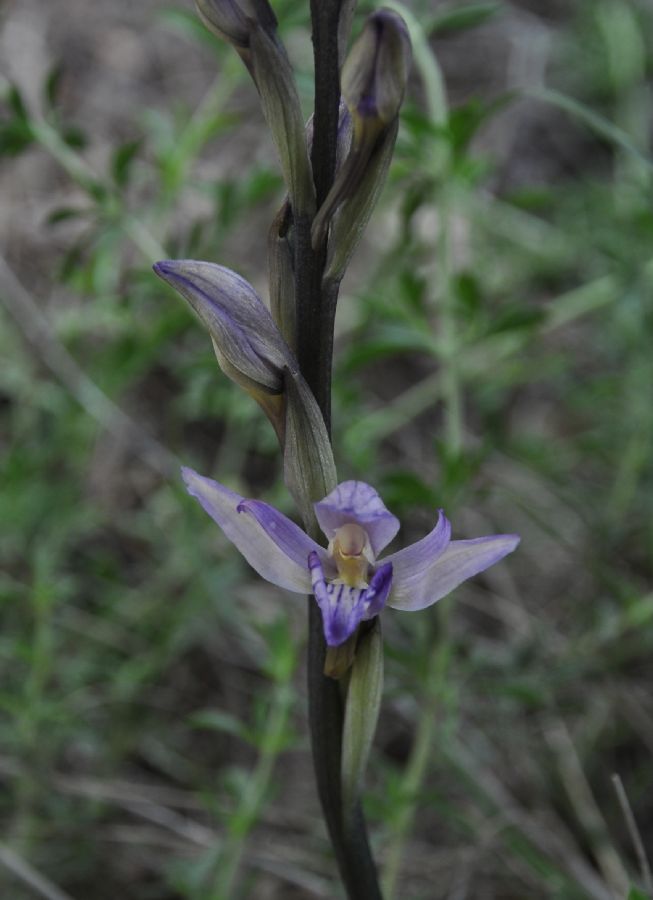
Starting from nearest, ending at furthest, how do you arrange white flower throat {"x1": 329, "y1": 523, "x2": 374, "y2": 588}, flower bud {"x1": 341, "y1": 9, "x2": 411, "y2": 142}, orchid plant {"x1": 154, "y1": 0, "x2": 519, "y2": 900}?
flower bud {"x1": 341, "y1": 9, "x2": 411, "y2": 142}
orchid plant {"x1": 154, "y1": 0, "x2": 519, "y2": 900}
white flower throat {"x1": 329, "y1": 523, "x2": 374, "y2": 588}

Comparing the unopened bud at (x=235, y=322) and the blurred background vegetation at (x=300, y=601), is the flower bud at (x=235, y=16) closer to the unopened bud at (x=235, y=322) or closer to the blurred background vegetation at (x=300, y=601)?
the unopened bud at (x=235, y=322)

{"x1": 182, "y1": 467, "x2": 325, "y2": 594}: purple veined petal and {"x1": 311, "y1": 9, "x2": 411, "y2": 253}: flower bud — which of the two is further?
{"x1": 182, "y1": 467, "x2": 325, "y2": 594}: purple veined petal

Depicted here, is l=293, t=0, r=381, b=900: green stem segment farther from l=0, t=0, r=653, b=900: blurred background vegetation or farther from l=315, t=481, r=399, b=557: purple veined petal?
l=0, t=0, r=653, b=900: blurred background vegetation

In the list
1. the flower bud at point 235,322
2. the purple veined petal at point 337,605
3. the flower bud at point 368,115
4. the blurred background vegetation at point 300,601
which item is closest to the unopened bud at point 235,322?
the flower bud at point 235,322

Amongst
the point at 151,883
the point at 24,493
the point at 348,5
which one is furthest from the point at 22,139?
the point at 151,883

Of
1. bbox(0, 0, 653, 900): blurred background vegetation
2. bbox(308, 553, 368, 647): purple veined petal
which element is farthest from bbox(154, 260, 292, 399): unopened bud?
bbox(0, 0, 653, 900): blurred background vegetation

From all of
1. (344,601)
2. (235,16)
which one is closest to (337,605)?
(344,601)

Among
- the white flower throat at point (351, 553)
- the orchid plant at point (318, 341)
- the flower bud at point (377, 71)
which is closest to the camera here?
the flower bud at point (377, 71)
